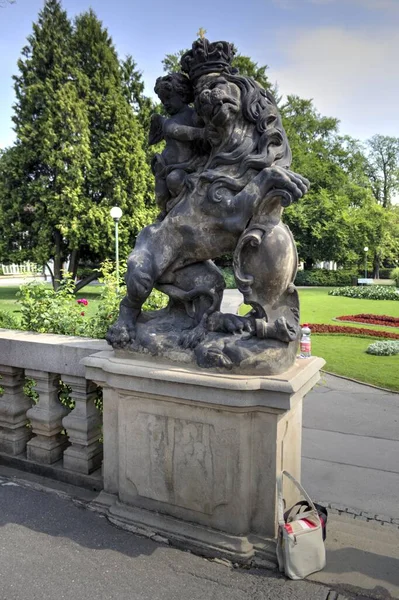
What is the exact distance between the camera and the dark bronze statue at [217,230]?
2.84 metres

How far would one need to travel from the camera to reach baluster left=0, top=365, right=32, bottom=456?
12.6 feet

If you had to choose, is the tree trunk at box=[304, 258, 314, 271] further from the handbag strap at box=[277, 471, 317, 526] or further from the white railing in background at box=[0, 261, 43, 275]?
the handbag strap at box=[277, 471, 317, 526]

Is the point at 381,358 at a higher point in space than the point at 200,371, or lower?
lower

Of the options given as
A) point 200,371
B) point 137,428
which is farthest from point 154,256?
point 137,428

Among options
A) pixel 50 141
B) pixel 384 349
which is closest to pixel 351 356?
pixel 384 349

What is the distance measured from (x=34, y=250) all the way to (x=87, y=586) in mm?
24833

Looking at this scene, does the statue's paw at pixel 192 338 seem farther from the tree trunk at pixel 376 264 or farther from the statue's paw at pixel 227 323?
the tree trunk at pixel 376 264

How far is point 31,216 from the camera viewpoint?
2570 cm

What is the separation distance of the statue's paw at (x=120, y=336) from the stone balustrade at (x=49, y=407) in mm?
379

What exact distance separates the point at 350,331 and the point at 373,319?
123 inches

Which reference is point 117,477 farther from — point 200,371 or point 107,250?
point 107,250

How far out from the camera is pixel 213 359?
2773 mm

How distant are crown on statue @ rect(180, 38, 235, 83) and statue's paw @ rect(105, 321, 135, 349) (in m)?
1.84

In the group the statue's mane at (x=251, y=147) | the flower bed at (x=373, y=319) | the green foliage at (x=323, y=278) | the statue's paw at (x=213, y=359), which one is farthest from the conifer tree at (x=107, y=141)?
the statue's paw at (x=213, y=359)
